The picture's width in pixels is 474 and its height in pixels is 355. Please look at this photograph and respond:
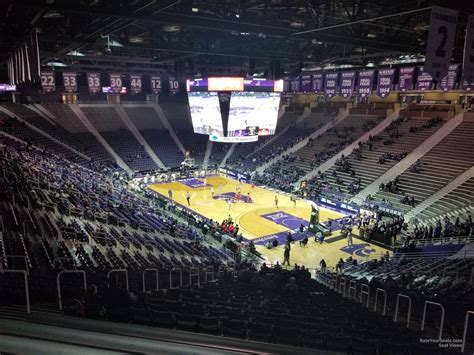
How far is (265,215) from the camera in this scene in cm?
2684

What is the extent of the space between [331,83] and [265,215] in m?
10.8

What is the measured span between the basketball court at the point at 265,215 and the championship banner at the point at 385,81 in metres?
9.06

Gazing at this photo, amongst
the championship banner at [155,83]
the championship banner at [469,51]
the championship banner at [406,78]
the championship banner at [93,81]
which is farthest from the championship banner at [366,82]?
the championship banner at [93,81]

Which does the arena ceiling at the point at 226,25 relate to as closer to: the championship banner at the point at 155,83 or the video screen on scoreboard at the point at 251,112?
the championship banner at the point at 155,83

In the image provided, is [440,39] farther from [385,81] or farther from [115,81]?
[115,81]

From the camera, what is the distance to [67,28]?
15719 mm

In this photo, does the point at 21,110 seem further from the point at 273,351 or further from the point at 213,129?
the point at 273,351

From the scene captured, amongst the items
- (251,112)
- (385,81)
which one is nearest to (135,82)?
(251,112)

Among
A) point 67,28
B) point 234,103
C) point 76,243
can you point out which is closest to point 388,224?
point 234,103

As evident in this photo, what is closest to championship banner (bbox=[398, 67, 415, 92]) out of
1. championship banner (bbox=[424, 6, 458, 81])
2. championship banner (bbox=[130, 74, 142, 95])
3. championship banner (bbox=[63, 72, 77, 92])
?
championship banner (bbox=[424, 6, 458, 81])

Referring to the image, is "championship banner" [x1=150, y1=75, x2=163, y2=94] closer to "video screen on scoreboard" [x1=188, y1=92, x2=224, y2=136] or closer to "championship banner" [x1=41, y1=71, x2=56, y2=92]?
"video screen on scoreboard" [x1=188, y1=92, x2=224, y2=136]

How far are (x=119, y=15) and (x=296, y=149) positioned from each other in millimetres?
32527

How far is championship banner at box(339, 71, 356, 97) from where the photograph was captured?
2531 centimetres

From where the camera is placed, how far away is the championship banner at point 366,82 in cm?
2409
